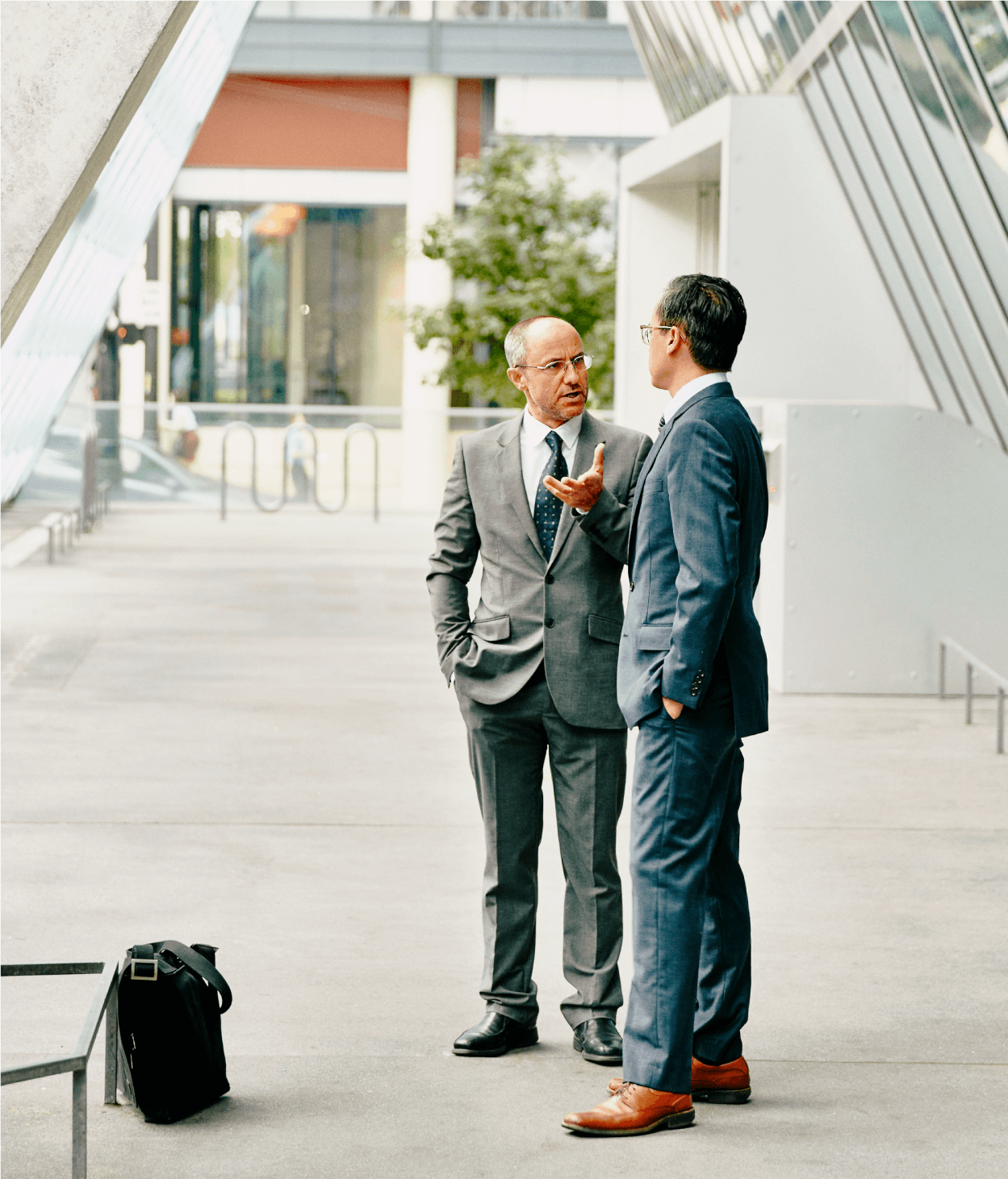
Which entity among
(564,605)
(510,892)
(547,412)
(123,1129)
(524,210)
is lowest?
(123,1129)

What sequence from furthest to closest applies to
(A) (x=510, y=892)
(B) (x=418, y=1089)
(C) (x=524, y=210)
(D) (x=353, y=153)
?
1. (D) (x=353, y=153)
2. (C) (x=524, y=210)
3. (A) (x=510, y=892)
4. (B) (x=418, y=1089)

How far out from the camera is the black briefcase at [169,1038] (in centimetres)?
439

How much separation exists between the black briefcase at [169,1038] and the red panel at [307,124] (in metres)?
30.7

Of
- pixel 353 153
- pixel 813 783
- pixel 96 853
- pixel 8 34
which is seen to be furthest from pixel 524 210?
pixel 8 34

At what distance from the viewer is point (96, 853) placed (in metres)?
7.06

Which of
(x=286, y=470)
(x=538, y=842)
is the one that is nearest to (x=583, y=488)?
(x=538, y=842)

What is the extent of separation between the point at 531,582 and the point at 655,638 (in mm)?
670

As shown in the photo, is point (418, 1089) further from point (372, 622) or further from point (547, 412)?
point (372, 622)

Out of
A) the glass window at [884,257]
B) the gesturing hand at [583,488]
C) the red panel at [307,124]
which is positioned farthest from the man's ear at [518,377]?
the red panel at [307,124]

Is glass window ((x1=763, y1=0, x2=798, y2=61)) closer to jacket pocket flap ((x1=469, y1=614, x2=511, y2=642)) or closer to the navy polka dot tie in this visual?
the navy polka dot tie

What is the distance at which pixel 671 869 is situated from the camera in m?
4.30

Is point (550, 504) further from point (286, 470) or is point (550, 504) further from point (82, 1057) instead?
point (286, 470)

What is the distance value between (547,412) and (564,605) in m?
0.54

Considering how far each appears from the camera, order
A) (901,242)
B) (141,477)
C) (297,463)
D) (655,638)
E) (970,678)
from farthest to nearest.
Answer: (297,463) → (141,477) → (901,242) → (970,678) → (655,638)
